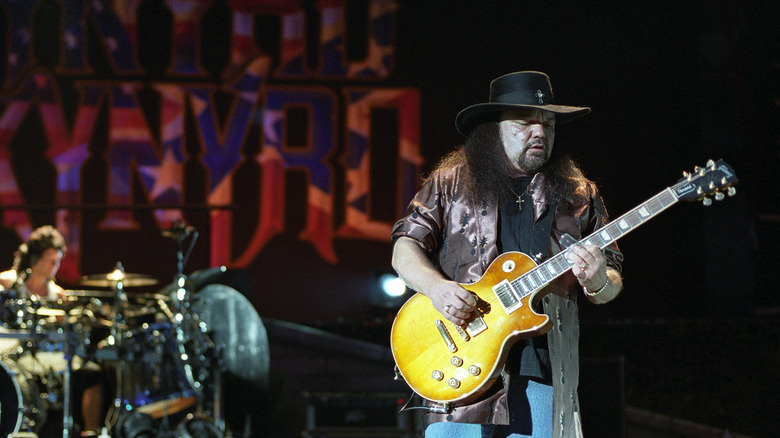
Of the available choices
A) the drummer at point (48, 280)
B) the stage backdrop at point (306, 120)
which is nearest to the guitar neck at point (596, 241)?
the drummer at point (48, 280)

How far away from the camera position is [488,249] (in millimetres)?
2365

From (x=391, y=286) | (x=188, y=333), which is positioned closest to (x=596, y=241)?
(x=188, y=333)

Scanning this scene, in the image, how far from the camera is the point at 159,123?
7.81 metres

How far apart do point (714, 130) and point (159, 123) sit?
5.39 meters

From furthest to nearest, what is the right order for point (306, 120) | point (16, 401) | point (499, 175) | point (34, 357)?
point (306, 120) < point (34, 357) < point (16, 401) < point (499, 175)

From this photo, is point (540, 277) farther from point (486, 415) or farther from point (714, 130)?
point (714, 130)

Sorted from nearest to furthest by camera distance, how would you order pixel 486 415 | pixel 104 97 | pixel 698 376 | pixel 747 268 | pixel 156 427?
pixel 486 415 < pixel 156 427 < pixel 698 376 < pixel 747 268 < pixel 104 97

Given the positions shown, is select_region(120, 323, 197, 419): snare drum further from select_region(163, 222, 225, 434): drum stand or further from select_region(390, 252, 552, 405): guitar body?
select_region(390, 252, 552, 405): guitar body

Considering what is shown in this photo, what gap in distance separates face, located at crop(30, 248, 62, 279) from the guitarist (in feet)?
13.7

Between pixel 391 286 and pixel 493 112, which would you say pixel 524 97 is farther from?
pixel 391 286

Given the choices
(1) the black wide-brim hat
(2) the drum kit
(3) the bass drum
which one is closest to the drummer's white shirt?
(2) the drum kit

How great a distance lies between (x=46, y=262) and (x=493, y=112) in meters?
4.44

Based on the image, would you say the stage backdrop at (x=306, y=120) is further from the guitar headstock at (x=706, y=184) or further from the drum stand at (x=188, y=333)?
the guitar headstock at (x=706, y=184)

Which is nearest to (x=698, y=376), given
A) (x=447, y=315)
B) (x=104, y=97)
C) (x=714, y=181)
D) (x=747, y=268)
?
(x=747, y=268)
